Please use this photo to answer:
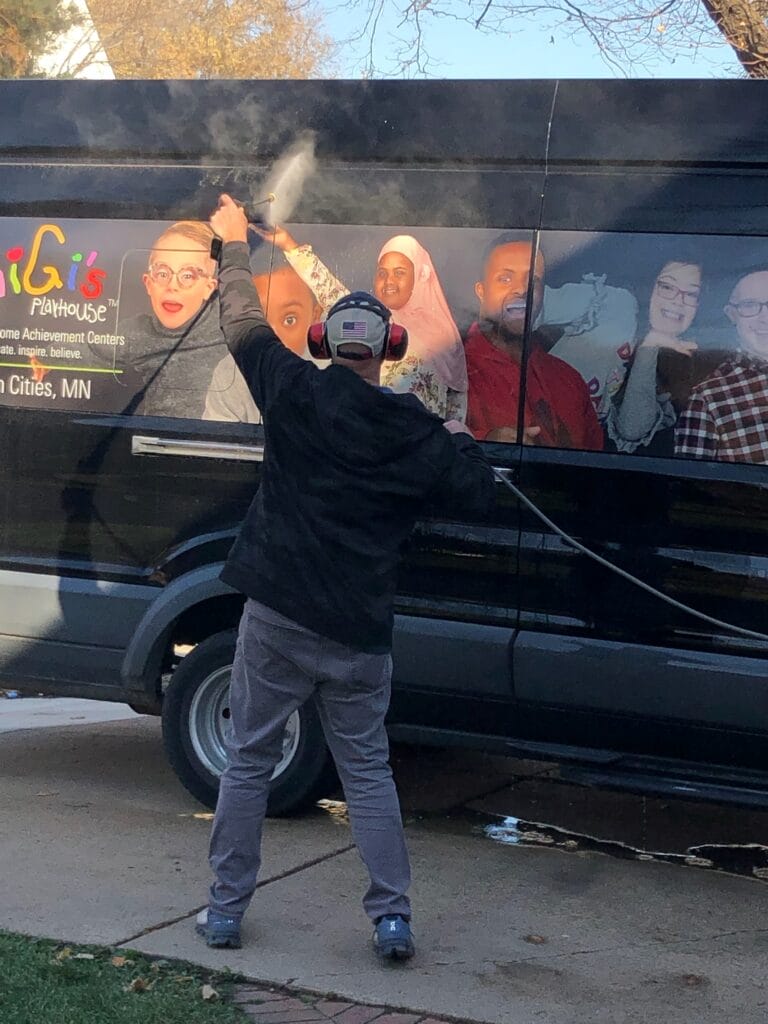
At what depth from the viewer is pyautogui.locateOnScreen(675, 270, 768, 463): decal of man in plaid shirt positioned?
15.0ft

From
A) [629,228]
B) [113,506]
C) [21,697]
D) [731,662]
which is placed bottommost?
[21,697]

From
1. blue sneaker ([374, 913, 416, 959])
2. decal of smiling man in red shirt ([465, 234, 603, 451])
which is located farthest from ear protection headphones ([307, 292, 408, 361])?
blue sneaker ([374, 913, 416, 959])

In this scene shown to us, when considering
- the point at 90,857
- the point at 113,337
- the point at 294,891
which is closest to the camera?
the point at 294,891

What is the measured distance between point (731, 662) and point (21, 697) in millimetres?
5074

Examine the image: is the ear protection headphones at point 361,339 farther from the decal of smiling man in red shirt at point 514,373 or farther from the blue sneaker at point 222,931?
the blue sneaker at point 222,931

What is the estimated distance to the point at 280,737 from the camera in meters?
3.99

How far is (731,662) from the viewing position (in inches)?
183

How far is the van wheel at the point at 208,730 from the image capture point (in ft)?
17.5

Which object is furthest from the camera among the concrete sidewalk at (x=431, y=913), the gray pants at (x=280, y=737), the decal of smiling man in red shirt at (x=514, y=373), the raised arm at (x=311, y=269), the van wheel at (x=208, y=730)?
the van wheel at (x=208, y=730)

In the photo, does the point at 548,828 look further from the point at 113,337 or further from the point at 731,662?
the point at 113,337

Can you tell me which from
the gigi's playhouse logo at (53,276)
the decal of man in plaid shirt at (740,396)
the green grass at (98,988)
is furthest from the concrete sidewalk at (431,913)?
the gigi's playhouse logo at (53,276)

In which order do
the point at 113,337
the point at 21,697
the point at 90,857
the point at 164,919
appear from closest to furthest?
the point at 164,919 < the point at 90,857 < the point at 113,337 < the point at 21,697

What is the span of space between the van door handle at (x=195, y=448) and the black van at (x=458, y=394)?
1 centimetres

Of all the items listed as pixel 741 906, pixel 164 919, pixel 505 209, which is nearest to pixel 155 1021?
pixel 164 919
